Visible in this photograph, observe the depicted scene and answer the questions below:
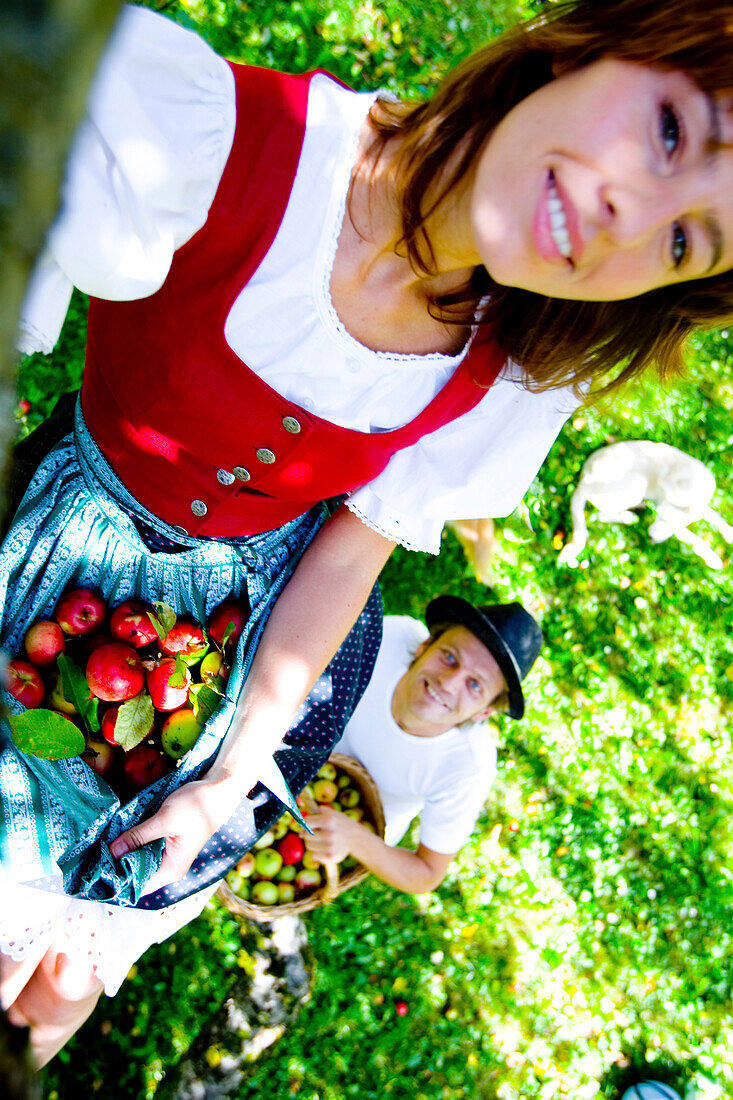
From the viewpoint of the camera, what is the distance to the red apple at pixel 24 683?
1526 millimetres

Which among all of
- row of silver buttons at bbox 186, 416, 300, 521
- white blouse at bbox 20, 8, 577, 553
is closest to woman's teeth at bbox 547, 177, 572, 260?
white blouse at bbox 20, 8, 577, 553

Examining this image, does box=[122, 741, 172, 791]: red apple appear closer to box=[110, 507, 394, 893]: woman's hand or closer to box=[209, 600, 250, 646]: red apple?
box=[110, 507, 394, 893]: woman's hand

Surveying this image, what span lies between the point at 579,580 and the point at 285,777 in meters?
2.15

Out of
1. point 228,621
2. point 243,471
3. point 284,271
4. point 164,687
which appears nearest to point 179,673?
point 164,687

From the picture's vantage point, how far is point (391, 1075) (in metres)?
2.94

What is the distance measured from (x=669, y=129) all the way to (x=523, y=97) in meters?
0.26

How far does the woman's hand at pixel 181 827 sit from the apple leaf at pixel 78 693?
22 centimetres

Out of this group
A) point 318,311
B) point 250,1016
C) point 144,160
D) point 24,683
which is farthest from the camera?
point 250,1016

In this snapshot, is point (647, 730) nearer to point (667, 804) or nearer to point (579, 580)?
point (667, 804)

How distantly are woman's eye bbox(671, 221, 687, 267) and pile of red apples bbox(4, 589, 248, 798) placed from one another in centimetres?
110

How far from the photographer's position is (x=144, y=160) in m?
0.97

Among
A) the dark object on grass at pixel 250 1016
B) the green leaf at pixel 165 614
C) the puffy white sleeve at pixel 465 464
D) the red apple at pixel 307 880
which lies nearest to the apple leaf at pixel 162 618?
the green leaf at pixel 165 614

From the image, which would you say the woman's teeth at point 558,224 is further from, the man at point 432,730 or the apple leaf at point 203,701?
the man at point 432,730

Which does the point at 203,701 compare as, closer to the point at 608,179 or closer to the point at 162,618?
the point at 162,618
